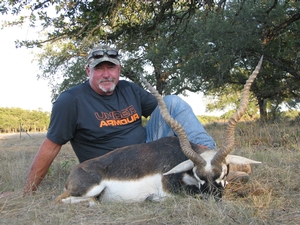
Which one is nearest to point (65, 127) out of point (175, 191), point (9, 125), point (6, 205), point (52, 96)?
point (6, 205)

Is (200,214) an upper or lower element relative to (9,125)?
lower

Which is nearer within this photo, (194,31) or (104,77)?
(104,77)

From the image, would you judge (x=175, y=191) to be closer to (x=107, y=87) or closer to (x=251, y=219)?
(x=251, y=219)

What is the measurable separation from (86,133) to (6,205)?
4.25 feet

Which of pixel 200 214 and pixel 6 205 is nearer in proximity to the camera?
pixel 200 214

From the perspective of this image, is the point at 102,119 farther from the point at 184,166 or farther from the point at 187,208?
the point at 187,208

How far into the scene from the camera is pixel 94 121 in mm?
4480

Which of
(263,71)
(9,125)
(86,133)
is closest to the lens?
(86,133)

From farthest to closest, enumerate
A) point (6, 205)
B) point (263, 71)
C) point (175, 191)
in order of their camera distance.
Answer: point (263, 71), point (175, 191), point (6, 205)

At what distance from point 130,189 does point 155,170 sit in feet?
1.14

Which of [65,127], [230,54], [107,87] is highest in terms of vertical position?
[230,54]

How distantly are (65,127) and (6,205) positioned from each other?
1133mm

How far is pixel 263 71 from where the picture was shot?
1523 centimetres

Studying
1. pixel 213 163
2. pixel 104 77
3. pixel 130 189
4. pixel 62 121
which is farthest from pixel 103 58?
pixel 213 163
